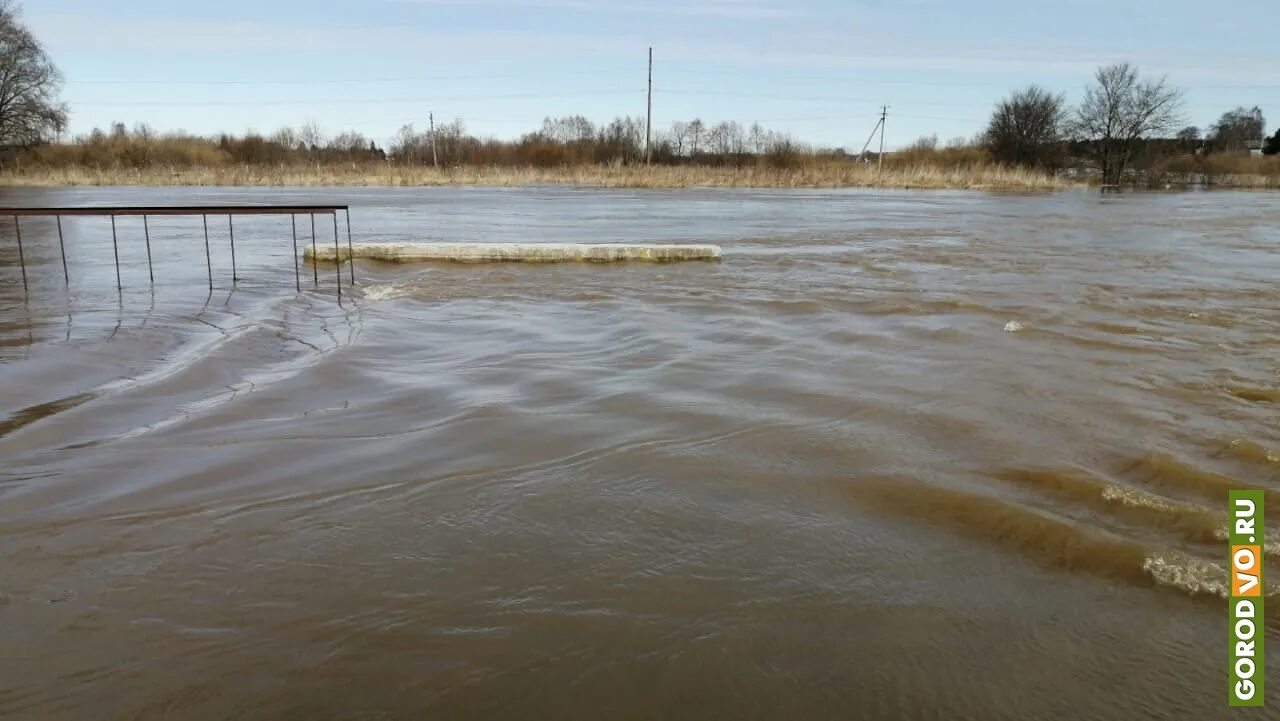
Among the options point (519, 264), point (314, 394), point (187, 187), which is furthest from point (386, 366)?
point (187, 187)

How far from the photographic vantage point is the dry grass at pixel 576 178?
135 feet

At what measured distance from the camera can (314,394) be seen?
17.7ft

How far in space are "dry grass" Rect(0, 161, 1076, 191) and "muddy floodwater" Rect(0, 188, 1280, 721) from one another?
3442 centimetres

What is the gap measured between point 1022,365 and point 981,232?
39.8ft

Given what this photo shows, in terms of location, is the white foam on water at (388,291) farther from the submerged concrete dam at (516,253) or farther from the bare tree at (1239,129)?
the bare tree at (1239,129)

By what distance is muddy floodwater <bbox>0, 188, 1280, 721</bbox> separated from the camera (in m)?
2.42

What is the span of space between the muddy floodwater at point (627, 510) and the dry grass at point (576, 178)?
34.4 meters

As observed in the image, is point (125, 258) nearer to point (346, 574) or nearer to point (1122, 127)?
point (346, 574)

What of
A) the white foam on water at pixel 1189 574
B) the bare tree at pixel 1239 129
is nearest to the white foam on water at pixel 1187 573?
the white foam on water at pixel 1189 574

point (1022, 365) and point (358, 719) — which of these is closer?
point (358, 719)

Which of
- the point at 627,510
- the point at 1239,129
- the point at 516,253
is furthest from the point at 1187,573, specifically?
the point at 1239,129

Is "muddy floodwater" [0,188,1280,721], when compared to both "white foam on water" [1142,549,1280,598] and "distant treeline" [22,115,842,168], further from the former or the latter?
"distant treeline" [22,115,842,168]

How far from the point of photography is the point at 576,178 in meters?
43.3

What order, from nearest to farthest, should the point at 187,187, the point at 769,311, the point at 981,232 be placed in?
the point at 769,311
the point at 981,232
the point at 187,187
